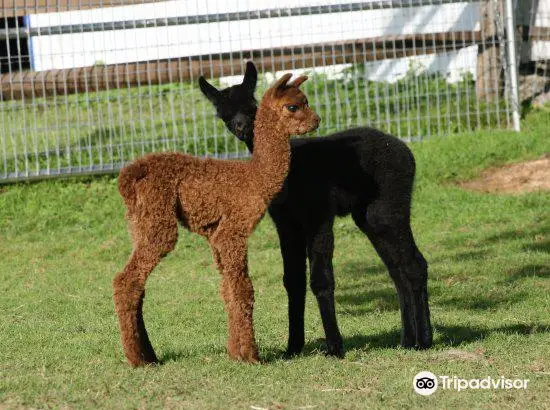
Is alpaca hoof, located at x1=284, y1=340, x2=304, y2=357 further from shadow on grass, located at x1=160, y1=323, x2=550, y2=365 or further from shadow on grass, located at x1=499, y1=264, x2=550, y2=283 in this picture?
shadow on grass, located at x1=499, y1=264, x2=550, y2=283

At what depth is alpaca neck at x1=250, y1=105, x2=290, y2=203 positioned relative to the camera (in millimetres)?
6406

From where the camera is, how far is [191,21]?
43.2 feet

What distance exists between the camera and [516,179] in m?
12.6

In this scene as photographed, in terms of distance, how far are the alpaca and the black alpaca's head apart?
555mm

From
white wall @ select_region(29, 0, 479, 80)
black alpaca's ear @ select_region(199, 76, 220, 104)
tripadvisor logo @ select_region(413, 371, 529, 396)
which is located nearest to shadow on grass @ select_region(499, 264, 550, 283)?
tripadvisor logo @ select_region(413, 371, 529, 396)

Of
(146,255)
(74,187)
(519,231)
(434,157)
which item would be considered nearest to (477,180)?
(434,157)

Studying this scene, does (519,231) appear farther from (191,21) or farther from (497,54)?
(191,21)

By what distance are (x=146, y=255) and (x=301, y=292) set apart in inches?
52.9

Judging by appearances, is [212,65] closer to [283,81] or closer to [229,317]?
[283,81]

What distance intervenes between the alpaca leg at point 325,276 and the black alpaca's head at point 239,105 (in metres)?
0.85

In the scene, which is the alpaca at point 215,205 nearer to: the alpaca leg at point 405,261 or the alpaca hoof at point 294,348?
the alpaca hoof at point 294,348

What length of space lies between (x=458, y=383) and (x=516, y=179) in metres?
6.88

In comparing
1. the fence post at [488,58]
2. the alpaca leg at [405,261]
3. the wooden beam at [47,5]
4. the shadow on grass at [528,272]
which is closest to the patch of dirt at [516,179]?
the fence post at [488,58]

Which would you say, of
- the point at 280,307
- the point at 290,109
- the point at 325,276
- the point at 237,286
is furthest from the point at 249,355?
the point at 280,307
